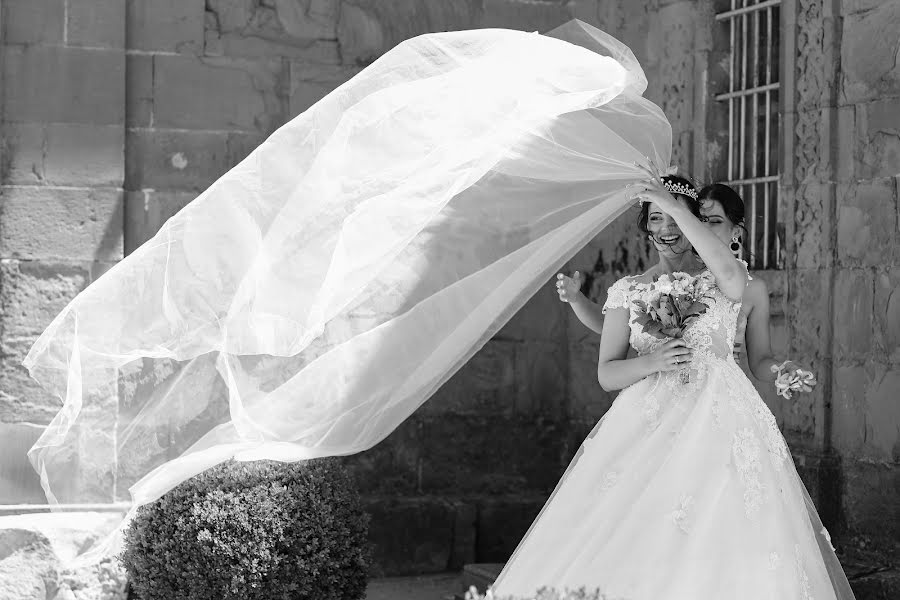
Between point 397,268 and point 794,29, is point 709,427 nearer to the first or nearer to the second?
point 397,268

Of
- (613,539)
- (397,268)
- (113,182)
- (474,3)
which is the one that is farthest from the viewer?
(474,3)

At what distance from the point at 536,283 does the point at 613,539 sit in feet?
3.32

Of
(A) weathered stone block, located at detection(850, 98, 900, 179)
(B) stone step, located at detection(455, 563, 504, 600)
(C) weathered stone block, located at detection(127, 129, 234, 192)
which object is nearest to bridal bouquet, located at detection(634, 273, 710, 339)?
(A) weathered stone block, located at detection(850, 98, 900, 179)

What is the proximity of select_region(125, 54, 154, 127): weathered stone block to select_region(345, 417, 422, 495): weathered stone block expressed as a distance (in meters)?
2.16

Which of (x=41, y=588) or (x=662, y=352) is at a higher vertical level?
(x=662, y=352)

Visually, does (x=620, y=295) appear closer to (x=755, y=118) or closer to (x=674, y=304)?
(x=674, y=304)

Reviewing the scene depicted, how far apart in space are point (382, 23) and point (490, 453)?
2.52 m

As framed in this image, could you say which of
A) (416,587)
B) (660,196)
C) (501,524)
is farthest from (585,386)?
(660,196)

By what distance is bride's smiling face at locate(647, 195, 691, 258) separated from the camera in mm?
4363

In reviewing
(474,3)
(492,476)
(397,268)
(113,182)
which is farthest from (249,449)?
(474,3)

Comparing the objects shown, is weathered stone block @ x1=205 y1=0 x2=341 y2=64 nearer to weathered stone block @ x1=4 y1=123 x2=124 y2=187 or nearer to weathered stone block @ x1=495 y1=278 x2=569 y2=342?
weathered stone block @ x1=4 y1=123 x2=124 y2=187

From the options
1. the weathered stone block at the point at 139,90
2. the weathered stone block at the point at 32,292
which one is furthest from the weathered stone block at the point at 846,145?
the weathered stone block at the point at 32,292

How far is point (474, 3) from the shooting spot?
7.36 meters

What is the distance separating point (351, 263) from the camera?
4.29 metres
